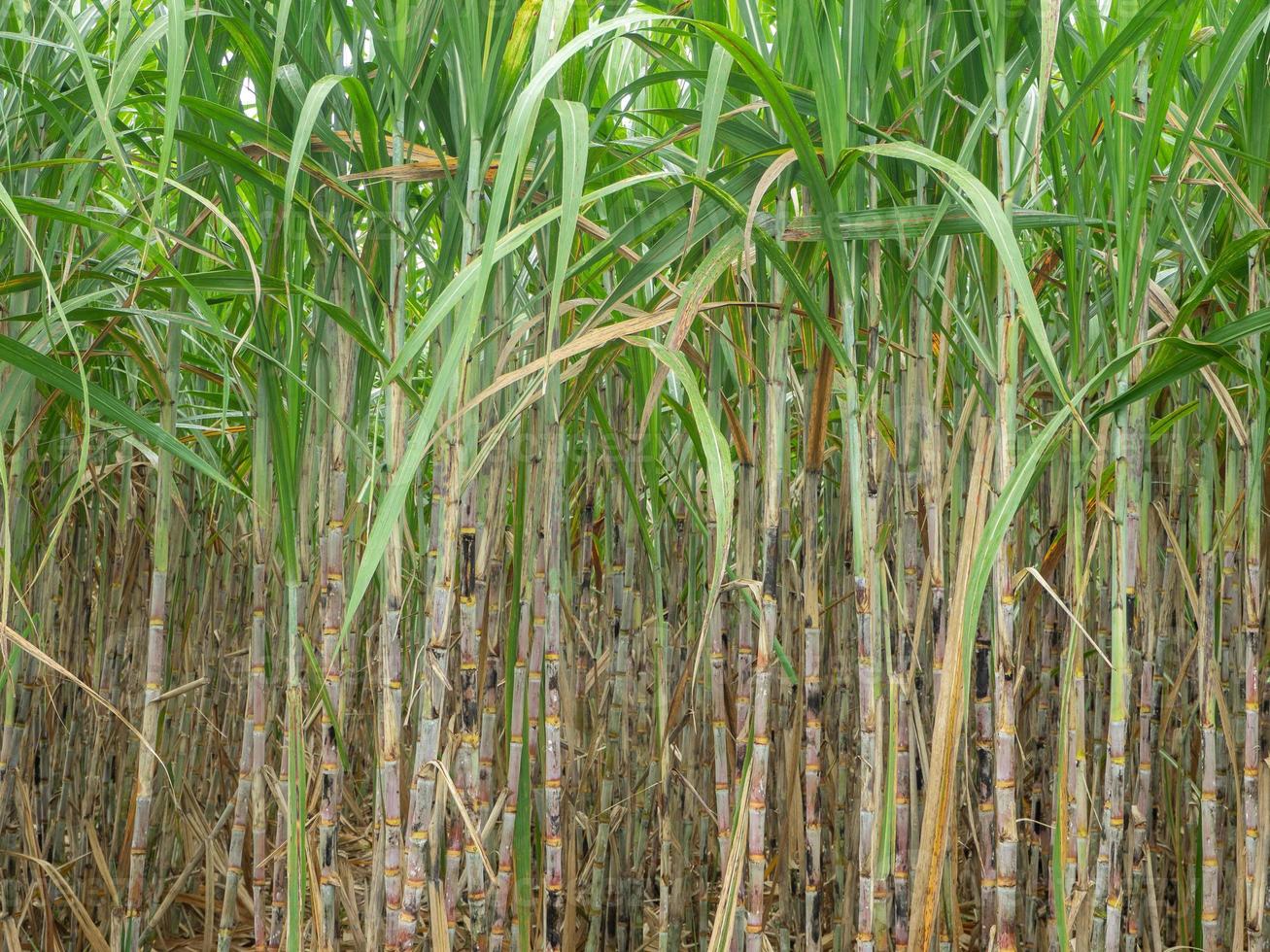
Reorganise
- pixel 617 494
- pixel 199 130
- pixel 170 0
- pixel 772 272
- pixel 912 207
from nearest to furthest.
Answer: pixel 170 0 < pixel 912 207 < pixel 772 272 < pixel 199 130 < pixel 617 494

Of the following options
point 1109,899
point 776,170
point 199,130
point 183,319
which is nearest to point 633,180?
point 776,170

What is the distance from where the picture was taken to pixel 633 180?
0.78 metres

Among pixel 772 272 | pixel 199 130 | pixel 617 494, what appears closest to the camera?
pixel 772 272

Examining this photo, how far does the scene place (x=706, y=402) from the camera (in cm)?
119

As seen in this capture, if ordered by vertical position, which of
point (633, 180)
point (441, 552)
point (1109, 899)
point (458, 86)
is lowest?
point (1109, 899)

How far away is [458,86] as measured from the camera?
979mm

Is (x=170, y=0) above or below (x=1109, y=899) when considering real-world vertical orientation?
above

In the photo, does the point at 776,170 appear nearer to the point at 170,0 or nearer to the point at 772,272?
the point at 772,272

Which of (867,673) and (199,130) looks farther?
(199,130)

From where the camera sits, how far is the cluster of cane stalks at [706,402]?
0.84m

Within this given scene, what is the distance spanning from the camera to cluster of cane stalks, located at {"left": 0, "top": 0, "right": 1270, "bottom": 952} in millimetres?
840

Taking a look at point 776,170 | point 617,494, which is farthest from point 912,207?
point 617,494

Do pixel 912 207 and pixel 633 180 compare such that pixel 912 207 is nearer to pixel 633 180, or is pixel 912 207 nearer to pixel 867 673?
pixel 633 180

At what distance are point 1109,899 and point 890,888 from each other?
0.20 meters
